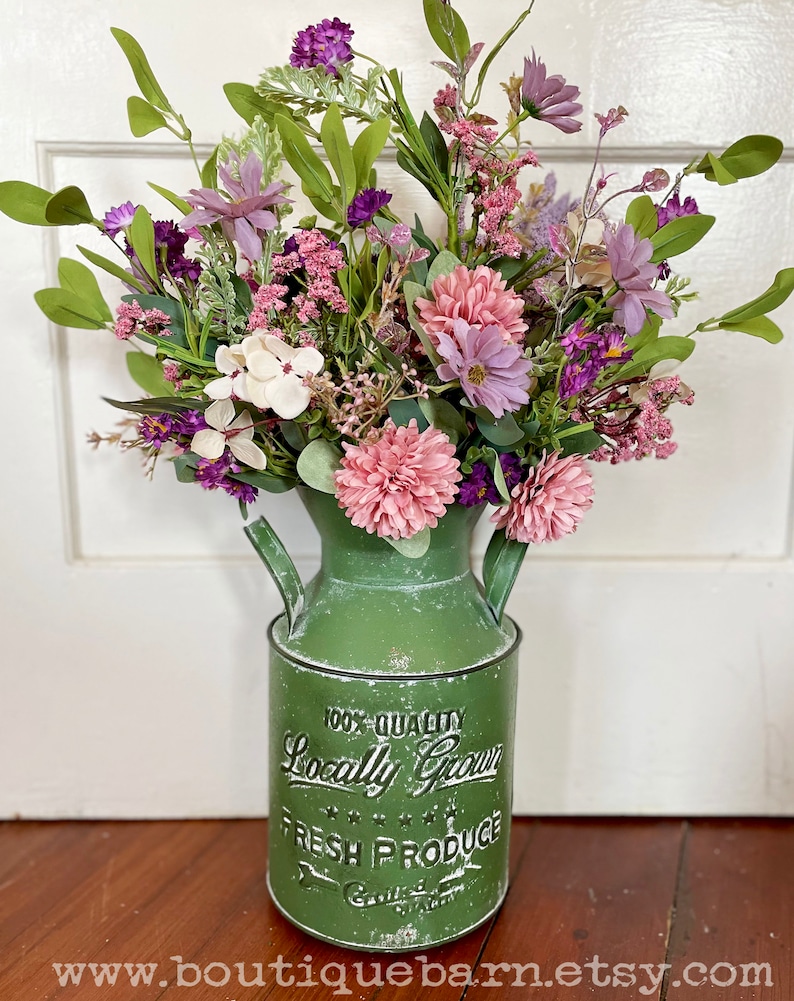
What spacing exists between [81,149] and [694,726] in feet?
2.97

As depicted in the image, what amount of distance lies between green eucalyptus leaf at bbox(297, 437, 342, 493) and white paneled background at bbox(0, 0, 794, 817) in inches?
12.2

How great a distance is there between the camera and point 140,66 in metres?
0.66

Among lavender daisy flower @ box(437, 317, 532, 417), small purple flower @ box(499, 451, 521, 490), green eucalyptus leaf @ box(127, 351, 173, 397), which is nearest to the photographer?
lavender daisy flower @ box(437, 317, 532, 417)

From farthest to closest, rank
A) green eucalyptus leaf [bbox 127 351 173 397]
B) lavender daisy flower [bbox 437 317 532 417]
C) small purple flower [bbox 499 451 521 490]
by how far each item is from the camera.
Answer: green eucalyptus leaf [bbox 127 351 173 397] < small purple flower [bbox 499 451 521 490] < lavender daisy flower [bbox 437 317 532 417]

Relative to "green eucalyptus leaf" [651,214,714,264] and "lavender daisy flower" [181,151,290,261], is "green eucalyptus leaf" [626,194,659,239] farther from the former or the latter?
"lavender daisy flower" [181,151,290,261]

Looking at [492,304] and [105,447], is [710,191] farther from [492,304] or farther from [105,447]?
[105,447]

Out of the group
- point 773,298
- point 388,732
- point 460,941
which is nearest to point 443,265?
point 773,298

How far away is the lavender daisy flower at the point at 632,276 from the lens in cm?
63

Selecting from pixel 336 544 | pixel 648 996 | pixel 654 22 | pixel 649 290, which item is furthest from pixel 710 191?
pixel 648 996

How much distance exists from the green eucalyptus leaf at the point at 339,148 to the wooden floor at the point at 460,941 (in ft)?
2.15

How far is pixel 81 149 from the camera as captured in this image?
2.97 ft

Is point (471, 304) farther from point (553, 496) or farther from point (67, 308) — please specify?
point (67, 308)

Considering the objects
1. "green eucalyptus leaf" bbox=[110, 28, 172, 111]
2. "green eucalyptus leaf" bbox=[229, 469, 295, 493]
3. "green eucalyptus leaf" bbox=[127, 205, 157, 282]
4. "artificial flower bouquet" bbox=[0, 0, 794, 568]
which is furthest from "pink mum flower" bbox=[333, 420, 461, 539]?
"green eucalyptus leaf" bbox=[110, 28, 172, 111]

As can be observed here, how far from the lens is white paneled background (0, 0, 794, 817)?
2.92 ft
